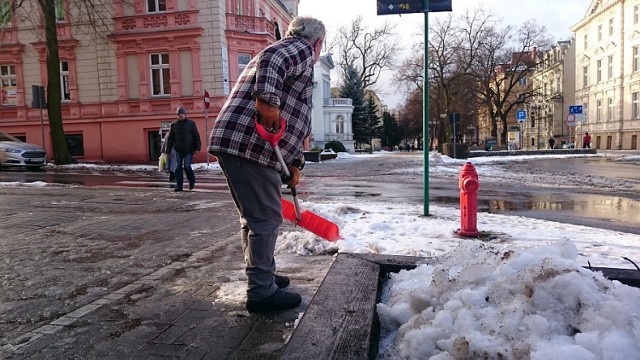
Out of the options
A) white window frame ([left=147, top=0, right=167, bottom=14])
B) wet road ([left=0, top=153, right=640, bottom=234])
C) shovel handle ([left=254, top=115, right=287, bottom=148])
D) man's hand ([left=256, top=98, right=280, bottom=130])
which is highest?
white window frame ([left=147, top=0, right=167, bottom=14])

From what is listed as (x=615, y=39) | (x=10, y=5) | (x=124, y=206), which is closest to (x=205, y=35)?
(x=10, y=5)

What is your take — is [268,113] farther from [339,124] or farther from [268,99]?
[339,124]

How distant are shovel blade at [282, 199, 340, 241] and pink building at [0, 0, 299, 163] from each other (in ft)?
67.2

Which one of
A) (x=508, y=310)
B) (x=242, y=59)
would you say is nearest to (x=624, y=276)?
(x=508, y=310)

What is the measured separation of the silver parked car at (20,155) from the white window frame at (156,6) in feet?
32.7

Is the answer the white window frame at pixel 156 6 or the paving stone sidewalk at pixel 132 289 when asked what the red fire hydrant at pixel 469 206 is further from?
the white window frame at pixel 156 6

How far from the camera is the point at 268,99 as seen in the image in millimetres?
2820

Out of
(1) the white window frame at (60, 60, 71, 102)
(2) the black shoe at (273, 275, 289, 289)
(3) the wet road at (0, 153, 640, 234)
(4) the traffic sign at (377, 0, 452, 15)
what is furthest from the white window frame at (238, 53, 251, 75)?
(2) the black shoe at (273, 275, 289, 289)

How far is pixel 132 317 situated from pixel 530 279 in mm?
2291

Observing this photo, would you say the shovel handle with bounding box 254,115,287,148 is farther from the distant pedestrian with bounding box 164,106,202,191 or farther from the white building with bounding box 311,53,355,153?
the white building with bounding box 311,53,355,153

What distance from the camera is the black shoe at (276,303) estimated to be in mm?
3076

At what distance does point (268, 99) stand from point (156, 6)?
25.2 metres

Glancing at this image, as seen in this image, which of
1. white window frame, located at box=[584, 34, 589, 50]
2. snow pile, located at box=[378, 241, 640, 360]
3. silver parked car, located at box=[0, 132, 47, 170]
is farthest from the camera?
white window frame, located at box=[584, 34, 589, 50]

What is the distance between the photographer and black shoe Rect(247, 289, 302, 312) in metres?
3.08
